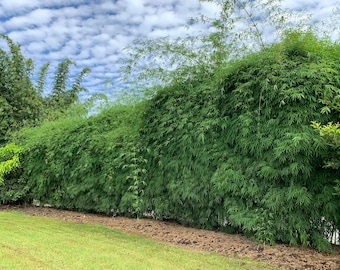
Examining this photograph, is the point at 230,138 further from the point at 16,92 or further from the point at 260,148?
the point at 16,92

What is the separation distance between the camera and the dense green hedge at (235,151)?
487cm

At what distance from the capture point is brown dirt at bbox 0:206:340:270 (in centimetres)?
454

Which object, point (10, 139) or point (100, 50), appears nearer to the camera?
point (100, 50)

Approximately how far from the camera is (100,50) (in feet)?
30.0

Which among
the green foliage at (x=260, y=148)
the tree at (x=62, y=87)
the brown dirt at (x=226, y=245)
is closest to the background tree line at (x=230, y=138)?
the green foliage at (x=260, y=148)

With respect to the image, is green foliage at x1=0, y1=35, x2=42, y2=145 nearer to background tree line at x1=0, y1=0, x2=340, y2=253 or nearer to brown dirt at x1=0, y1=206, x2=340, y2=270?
background tree line at x1=0, y1=0, x2=340, y2=253

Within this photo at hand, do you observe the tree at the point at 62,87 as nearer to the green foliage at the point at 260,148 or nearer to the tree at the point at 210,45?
the tree at the point at 210,45

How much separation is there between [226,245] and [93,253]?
208cm

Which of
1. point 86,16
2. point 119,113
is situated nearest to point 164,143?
point 119,113

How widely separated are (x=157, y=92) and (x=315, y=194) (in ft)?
12.6

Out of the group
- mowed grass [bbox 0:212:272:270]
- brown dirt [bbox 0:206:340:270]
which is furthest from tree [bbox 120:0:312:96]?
mowed grass [bbox 0:212:272:270]

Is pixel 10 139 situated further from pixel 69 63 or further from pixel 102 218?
pixel 102 218

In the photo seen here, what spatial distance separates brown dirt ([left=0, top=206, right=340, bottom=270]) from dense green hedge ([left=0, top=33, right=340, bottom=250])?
0.58 ft

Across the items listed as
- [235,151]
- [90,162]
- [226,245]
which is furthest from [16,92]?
[226,245]
